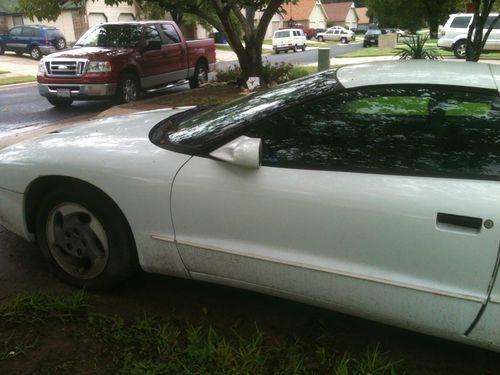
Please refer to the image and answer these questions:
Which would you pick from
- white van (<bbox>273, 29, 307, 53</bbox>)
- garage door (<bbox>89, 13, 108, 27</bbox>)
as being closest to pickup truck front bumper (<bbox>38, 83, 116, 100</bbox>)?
garage door (<bbox>89, 13, 108, 27</bbox>)

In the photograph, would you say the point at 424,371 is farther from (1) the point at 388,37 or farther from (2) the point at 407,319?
(1) the point at 388,37

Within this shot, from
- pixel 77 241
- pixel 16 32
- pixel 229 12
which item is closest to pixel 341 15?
pixel 16 32

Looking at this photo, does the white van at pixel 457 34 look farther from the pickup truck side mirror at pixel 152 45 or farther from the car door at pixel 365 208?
the car door at pixel 365 208

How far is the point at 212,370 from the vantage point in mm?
2426

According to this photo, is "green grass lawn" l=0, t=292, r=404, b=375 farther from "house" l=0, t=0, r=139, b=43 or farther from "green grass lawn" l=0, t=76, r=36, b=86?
"house" l=0, t=0, r=139, b=43

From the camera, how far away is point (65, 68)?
400 inches

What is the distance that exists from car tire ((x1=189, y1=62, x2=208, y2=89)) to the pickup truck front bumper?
11.4 ft

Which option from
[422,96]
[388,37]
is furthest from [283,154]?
[388,37]

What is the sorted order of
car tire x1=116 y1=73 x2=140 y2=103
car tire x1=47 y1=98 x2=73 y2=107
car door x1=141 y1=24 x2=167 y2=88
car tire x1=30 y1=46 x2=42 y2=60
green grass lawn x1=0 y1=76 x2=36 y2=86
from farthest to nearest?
car tire x1=30 y1=46 x2=42 y2=60 → green grass lawn x1=0 y1=76 x2=36 y2=86 → car tire x1=47 y1=98 x2=73 y2=107 → car door x1=141 y1=24 x2=167 y2=88 → car tire x1=116 y1=73 x2=140 y2=103

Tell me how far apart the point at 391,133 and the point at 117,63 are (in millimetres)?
8569

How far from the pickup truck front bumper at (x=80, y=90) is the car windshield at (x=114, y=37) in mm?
1236

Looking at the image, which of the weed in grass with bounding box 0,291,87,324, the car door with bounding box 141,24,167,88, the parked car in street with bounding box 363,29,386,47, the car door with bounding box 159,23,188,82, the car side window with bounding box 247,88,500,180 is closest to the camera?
the car side window with bounding box 247,88,500,180

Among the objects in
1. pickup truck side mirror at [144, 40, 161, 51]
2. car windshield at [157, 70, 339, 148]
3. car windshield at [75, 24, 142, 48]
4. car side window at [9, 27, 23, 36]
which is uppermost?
car side window at [9, 27, 23, 36]

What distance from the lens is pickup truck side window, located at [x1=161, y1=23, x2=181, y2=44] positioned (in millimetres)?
11961
